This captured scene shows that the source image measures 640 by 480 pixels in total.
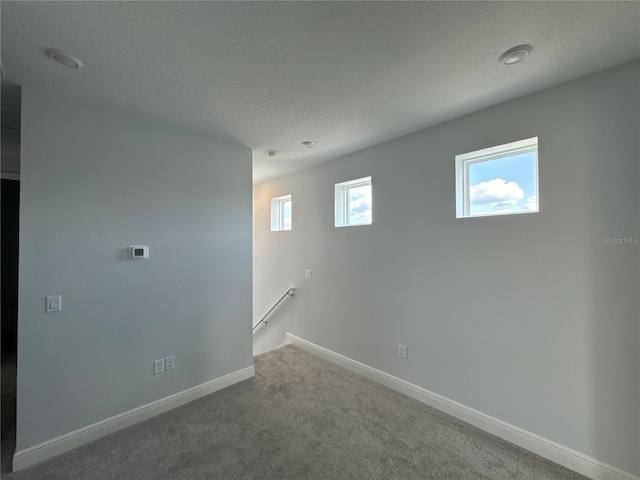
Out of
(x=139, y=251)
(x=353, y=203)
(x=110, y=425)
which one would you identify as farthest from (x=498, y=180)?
(x=110, y=425)

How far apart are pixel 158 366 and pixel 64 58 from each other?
7.43 feet

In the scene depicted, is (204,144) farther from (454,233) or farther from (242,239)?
(454,233)

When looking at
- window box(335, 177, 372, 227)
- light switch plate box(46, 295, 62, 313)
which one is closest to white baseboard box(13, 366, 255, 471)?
light switch plate box(46, 295, 62, 313)

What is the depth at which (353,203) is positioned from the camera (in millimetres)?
3373

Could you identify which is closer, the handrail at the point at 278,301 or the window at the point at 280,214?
the handrail at the point at 278,301

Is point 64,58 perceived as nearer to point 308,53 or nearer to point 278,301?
point 308,53

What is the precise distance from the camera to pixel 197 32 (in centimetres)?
132

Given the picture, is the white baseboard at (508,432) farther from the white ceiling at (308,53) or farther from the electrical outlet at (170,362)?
the white ceiling at (308,53)

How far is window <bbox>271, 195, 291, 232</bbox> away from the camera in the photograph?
4.36 meters

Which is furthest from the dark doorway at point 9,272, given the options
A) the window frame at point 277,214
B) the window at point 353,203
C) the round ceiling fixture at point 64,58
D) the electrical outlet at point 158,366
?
the window at point 353,203

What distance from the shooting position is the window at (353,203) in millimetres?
3188

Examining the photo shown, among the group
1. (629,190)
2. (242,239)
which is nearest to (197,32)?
(242,239)

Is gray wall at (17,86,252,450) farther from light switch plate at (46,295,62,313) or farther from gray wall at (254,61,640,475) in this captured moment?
gray wall at (254,61,640,475)

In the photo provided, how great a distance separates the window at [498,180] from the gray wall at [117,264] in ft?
7.29
